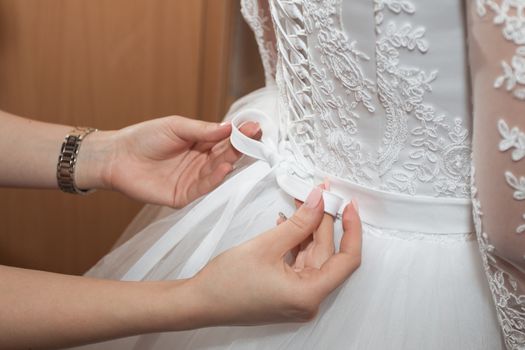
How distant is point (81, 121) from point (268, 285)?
100cm

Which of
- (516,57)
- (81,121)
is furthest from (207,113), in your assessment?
(516,57)

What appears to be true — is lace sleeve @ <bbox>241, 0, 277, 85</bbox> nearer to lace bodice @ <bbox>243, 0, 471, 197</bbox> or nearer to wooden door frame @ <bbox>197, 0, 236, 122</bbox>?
lace bodice @ <bbox>243, 0, 471, 197</bbox>

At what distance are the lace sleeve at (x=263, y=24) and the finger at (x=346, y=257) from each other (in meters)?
0.27

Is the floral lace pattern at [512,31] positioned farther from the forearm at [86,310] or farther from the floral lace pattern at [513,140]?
the forearm at [86,310]

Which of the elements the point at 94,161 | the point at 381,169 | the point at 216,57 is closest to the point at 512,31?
the point at 381,169

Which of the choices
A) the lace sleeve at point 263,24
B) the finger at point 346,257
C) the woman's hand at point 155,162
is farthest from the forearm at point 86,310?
the lace sleeve at point 263,24

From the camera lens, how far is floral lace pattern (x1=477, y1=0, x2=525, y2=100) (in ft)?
1.18

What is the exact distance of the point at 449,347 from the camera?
0.52 metres

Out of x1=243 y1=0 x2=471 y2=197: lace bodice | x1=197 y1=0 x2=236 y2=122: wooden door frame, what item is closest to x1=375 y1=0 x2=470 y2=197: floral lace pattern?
x1=243 y1=0 x2=471 y2=197: lace bodice

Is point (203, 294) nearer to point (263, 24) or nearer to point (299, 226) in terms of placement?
point (299, 226)

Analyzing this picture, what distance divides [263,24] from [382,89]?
0.91 feet

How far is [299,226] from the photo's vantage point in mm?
521

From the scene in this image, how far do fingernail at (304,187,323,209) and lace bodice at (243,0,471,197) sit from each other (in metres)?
0.04

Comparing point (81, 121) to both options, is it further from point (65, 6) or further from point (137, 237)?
point (137, 237)
